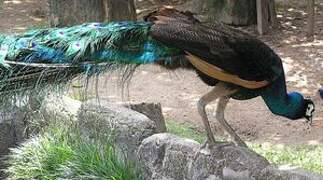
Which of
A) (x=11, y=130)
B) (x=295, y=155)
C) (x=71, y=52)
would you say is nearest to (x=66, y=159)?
(x=11, y=130)

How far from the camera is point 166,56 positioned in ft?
12.9

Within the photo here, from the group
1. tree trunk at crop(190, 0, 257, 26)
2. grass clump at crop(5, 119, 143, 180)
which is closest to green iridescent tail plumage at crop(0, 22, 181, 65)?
grass clump at crop(5, 119, 143, 180)

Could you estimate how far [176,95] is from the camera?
769 cm

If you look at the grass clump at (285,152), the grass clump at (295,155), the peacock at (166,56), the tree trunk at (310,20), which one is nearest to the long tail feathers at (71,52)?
the peacock at (166,56)

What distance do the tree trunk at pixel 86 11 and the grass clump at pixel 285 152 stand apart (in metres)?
2.57

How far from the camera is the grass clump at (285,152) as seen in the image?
4.82m

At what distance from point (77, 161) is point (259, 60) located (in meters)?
1.51

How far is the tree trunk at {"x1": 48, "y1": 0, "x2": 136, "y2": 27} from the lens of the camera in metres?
8.65

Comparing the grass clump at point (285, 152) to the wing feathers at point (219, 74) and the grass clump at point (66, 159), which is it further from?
the grass clump at point (66, 159)

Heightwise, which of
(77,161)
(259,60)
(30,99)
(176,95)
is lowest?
(176,95)

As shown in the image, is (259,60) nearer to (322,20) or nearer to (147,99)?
(147,99)

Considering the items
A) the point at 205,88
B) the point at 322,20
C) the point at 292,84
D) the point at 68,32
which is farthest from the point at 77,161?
the point at 322,20

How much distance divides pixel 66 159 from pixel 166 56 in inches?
47.8

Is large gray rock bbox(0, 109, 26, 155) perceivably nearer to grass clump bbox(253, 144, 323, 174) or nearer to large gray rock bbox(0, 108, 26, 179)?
large gray rock bbox(0, 108, 26, 179)
